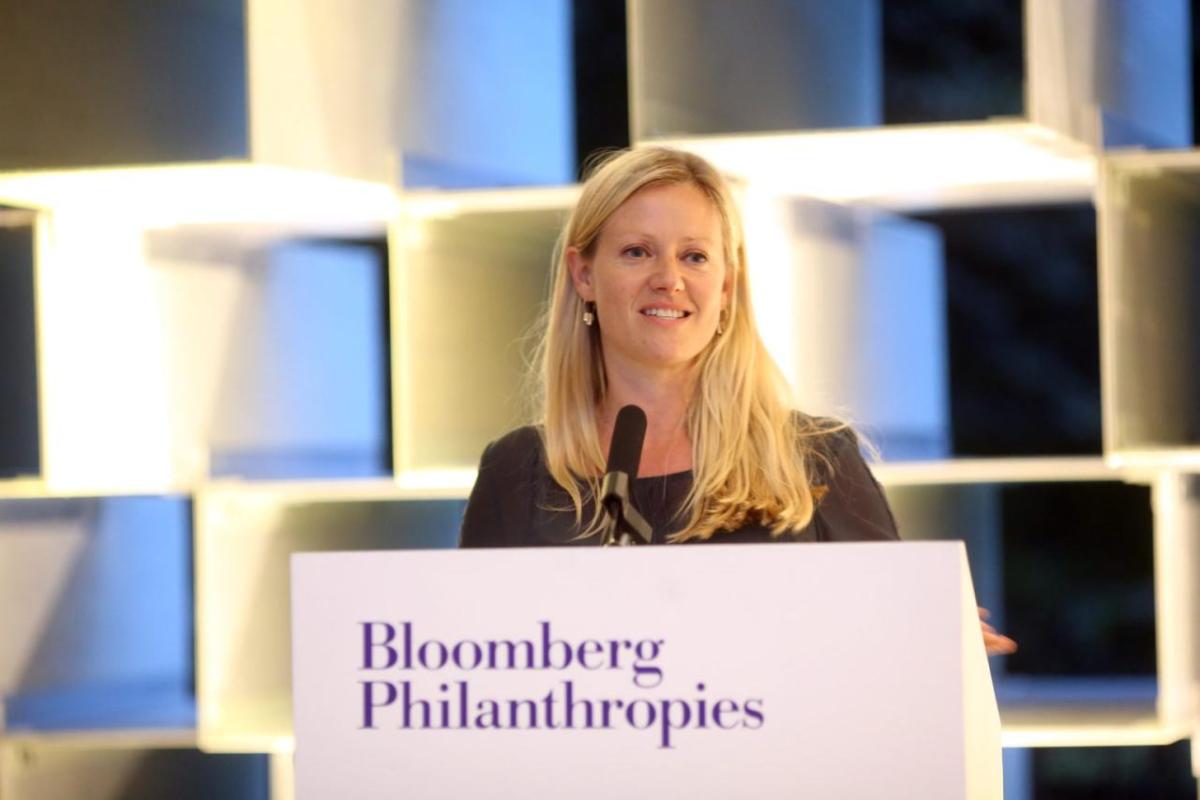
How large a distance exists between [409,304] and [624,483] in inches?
51.9

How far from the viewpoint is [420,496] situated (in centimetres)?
260

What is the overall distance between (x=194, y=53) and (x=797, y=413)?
1.01 meters

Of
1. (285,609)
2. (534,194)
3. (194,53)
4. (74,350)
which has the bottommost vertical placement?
(285,609)

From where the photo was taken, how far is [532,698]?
1.27 m

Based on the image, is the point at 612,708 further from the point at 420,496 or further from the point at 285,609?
the point at 285,609

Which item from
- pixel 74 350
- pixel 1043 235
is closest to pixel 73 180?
pixel 74 350

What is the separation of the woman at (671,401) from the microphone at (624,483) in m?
0.60

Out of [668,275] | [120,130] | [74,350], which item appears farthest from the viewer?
[74,350]

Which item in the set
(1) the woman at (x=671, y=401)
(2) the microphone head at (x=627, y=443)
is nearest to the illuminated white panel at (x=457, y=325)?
(1) the woman at (x=671, y=401)

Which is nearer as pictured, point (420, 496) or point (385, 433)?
point (420, 496)

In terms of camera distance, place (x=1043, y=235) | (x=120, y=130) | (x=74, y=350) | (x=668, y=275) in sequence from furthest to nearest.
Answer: (x=1043, y=235)
(x=74, y=350)
(x=120, y=130)
(x=668, y=275)

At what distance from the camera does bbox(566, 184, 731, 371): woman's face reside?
210 centimetres

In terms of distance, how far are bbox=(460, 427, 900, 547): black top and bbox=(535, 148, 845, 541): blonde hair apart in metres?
0.02

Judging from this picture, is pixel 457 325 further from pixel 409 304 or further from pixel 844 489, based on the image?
pixel 844 489
